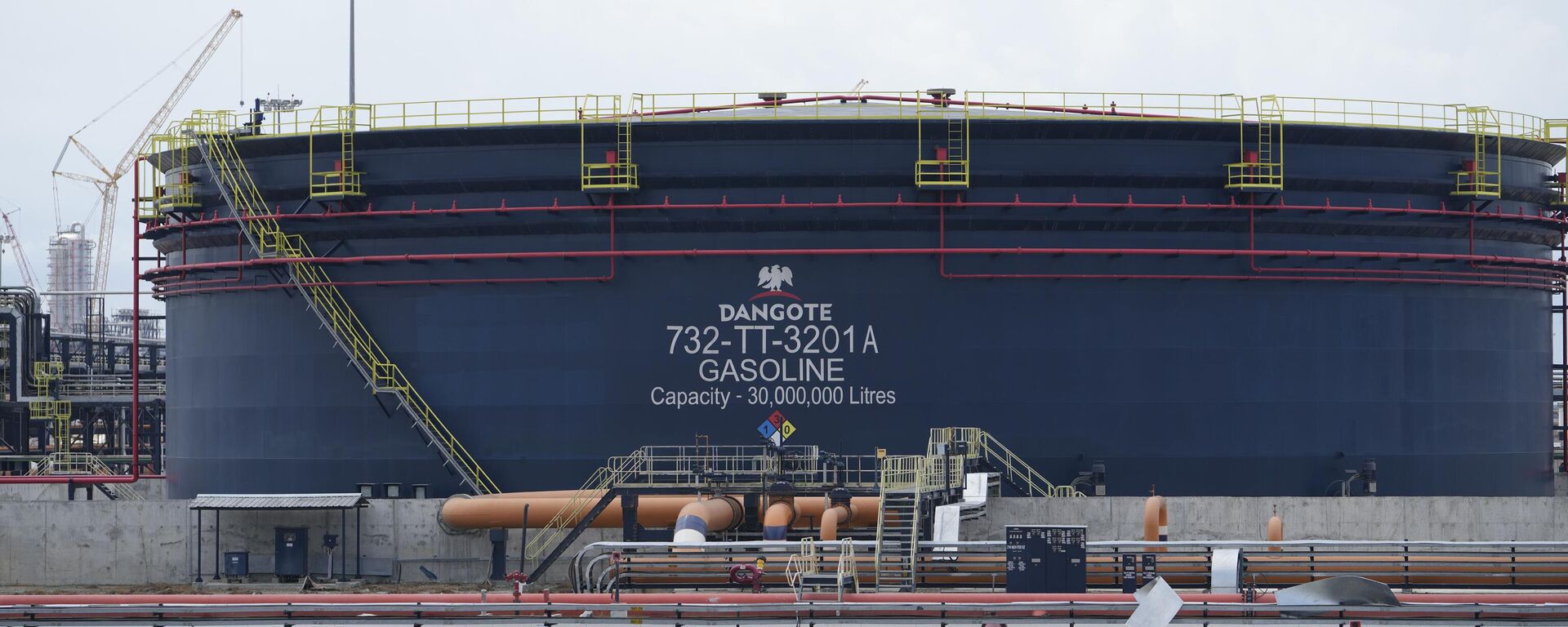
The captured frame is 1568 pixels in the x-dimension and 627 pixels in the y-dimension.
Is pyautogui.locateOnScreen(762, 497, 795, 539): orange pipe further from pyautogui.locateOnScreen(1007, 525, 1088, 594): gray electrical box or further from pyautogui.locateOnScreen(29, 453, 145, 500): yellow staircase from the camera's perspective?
pyautogui.locateOnScreen(29, 453, 145, 500): yellow staircase

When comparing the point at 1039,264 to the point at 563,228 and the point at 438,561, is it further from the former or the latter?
the point at 438,561

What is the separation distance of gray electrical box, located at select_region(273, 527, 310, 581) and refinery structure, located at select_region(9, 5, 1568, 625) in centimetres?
8

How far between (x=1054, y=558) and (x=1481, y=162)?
2146 cm

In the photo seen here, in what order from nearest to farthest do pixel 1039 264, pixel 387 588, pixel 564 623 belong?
pixel 564 623 < pixel 387 588 < pixel 1039 264

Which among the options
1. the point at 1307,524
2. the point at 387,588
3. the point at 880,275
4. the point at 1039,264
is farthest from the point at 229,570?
the point at 1307,524

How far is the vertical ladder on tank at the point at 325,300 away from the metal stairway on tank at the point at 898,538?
10.8 metres

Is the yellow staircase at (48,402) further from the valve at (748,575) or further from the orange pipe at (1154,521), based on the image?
the orange pipe at (1154,521)

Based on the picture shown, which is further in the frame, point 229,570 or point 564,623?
point 229,570

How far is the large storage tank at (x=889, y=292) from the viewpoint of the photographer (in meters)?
43.2

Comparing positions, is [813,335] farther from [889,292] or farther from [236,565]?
[236,565]

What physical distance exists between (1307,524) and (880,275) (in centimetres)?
1120

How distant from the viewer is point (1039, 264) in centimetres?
4328

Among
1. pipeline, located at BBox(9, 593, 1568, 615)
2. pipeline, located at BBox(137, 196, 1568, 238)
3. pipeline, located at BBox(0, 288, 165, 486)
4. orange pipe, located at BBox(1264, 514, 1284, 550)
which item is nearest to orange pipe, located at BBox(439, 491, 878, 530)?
pipeline, located at BBox(137, 196, 1568, 238)

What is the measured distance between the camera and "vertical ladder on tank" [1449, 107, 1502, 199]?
45469mm
